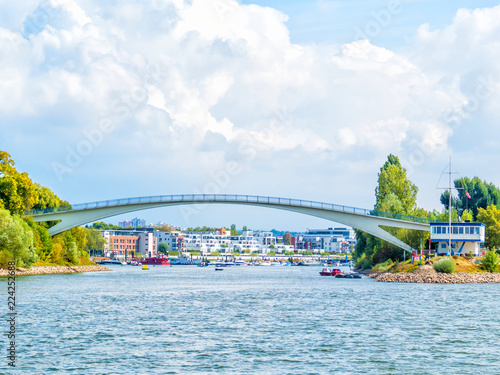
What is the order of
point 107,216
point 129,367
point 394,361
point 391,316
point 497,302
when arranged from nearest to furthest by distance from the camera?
1. point 129,367
2. point 394,361
3. point 391,316
4. point 497,302
5. point 107,216

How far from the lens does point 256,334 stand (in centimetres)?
3266

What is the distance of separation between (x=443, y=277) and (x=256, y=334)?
1749 inches

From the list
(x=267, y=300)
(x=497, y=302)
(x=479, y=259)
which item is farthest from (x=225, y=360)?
(x=479, y=259)

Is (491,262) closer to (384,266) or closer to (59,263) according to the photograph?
(384,266)

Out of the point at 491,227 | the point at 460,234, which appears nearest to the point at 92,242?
the point at 491,227

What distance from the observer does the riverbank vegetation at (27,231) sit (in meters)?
67.4

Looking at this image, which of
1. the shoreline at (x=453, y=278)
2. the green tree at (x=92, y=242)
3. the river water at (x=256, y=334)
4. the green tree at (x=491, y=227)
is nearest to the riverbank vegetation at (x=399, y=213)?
the green tree at (x=491, y=227)

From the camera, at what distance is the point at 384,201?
92.9m

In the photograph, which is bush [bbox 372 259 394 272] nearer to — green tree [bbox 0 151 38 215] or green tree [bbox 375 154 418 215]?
green tree [bbox 375 154 418 215]

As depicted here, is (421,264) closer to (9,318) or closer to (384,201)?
(384,201)

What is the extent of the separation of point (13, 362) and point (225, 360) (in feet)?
25.5

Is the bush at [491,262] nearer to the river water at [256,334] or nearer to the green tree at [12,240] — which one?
the river water at [256,334]

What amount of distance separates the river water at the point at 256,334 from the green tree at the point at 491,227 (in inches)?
1533

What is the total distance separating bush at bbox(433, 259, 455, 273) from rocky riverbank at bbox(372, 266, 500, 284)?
61 cm
